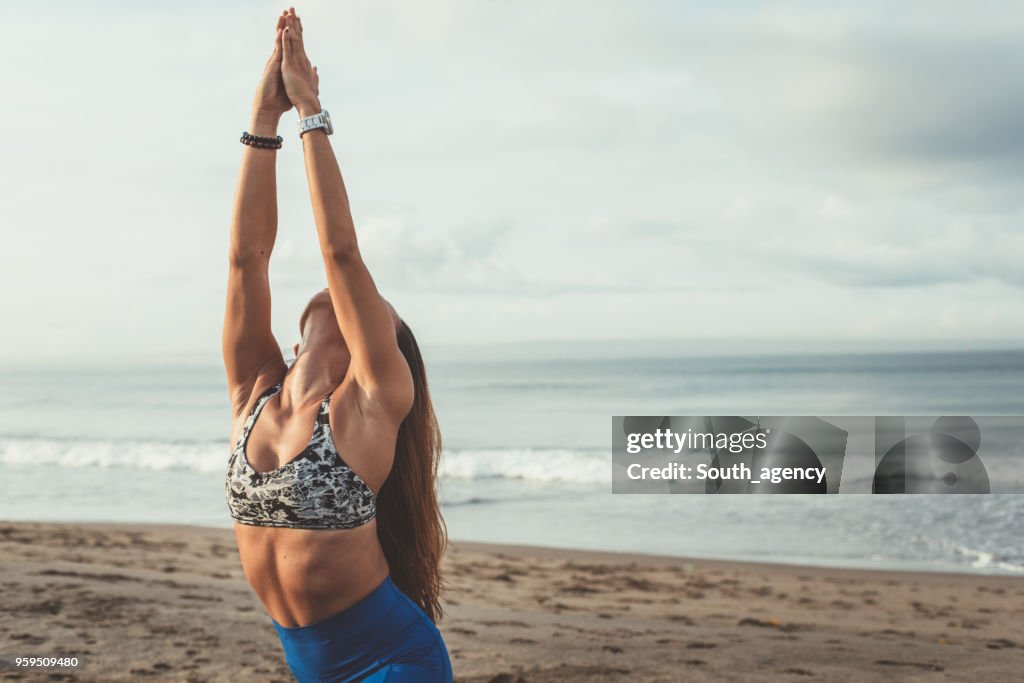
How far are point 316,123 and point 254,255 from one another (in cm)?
46

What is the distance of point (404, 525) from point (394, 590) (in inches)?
9.7

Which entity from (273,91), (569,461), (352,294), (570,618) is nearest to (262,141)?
(273,91)

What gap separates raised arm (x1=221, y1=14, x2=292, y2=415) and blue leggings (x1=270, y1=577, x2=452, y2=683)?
2.09 feet

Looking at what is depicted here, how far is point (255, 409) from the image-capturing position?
90.8 inches

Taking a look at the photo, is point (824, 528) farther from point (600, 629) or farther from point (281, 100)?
point (281, 100)

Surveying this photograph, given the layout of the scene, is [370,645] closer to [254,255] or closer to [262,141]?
[254,255]

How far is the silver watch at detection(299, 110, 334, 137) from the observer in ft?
7.31

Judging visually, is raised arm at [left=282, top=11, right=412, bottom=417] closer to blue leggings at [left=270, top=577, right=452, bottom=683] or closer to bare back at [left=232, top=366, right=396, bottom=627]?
bare back at [left=232, top=366, right=396, bottom=627]

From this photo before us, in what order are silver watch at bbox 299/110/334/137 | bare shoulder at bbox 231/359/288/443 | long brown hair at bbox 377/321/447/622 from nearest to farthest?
silver watch at bbox 299/110/334/137, bare shoulder at bbox 231/359/288/443, long brown hair at bbox 377/321/447/622

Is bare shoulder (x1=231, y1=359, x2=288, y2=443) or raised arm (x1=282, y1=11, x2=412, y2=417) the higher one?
raised arm (x1=282, y1=11, x2=412, y2=417)

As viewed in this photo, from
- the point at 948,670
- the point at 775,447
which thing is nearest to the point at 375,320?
the point at 948,670

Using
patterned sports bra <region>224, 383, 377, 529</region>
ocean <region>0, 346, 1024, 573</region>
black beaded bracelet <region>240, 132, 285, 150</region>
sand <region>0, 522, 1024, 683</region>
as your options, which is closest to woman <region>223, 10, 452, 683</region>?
patterned sports bra <region>224, 383, 377, 529</region>

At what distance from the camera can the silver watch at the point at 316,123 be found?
2229mm

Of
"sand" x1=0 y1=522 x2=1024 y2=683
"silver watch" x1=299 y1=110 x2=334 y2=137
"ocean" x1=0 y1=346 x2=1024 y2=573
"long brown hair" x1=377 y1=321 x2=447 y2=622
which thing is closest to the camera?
"silver watch" x1=299 y1=110 x2=334 y2=137
